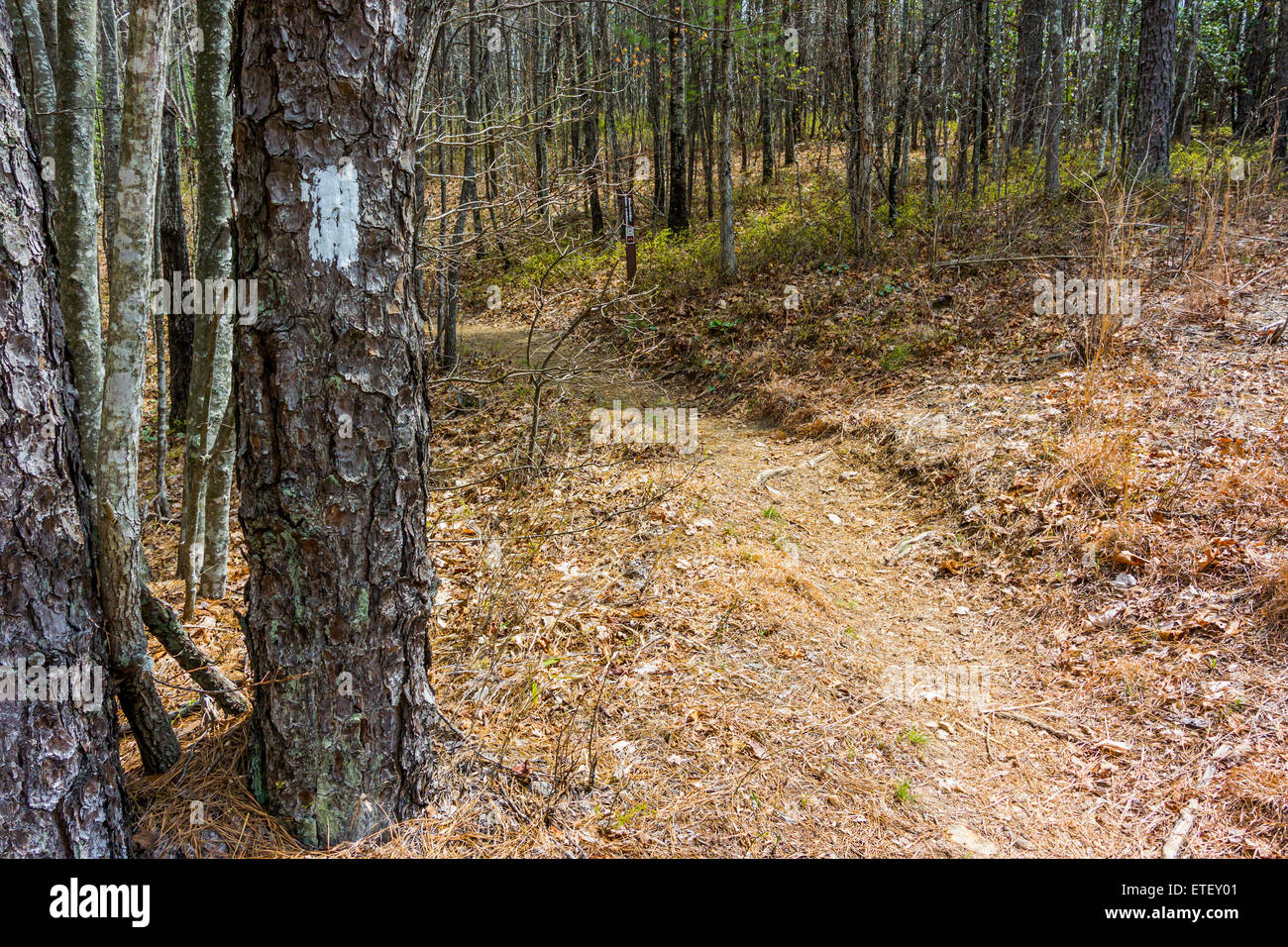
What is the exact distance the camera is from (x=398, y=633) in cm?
222

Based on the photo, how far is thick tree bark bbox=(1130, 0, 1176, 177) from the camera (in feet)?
A: 28.6

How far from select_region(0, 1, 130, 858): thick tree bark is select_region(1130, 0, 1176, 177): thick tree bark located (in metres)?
10.5

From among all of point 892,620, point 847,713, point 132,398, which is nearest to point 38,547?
point 132,398

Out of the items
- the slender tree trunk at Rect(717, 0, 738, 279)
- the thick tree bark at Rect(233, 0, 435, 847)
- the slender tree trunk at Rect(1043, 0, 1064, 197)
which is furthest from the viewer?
the slender tree trunk at Rect(1043, 0, 1064, 197)

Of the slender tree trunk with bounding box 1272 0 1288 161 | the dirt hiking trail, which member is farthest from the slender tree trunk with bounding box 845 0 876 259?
the slender tree trunk with bounding box 1272 0 1288 161

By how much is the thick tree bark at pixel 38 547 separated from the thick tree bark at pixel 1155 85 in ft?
34.3

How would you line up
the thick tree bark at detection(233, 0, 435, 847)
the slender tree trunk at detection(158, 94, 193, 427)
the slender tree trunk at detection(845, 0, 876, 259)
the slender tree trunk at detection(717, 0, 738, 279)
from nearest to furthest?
the thick tree bark at detection(233, 0, 435, 847), the slender tree trunk at detection(158, 94, 193, 427), the slender tree trunk at detection(845, 0, 876, 259), the slender tree trunk at detection(717, 0, 738, 279)

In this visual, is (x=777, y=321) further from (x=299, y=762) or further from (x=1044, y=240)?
(x=299, y=762)

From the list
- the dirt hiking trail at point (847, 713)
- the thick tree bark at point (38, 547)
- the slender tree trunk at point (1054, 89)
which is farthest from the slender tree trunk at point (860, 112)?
the thick tree bark at point (38, 547)

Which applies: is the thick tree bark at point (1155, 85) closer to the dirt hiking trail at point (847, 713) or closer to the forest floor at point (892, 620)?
the forest floor at point (892, 620)

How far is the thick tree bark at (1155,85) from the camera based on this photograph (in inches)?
343

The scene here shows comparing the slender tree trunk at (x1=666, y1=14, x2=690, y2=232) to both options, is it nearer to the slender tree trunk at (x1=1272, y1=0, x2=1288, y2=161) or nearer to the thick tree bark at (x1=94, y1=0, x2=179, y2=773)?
the slender tree trunk at (x1=1272, y1=0, x2=1288, y2=161)

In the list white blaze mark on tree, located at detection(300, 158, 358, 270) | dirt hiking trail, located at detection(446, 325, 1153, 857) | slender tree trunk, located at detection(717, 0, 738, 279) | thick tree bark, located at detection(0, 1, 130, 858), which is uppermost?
slender tree trunk, located at detection(717, 0, 738, 279)

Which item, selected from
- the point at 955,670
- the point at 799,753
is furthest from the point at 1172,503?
the point at 799,753
